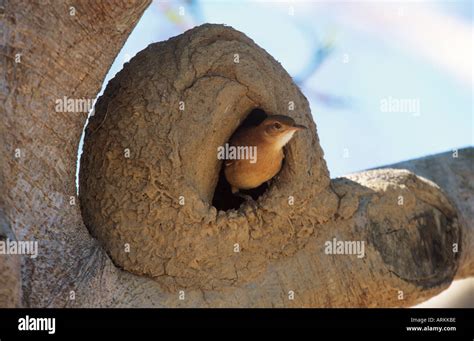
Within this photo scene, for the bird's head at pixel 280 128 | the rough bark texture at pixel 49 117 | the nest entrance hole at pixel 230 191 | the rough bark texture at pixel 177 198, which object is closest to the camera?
the rough bark texture at pixel 49 117

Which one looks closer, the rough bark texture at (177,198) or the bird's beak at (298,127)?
Answer: the rough bark texture at (177,198)

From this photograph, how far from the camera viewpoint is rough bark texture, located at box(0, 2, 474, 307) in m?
6.96

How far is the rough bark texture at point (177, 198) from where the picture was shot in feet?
22.8

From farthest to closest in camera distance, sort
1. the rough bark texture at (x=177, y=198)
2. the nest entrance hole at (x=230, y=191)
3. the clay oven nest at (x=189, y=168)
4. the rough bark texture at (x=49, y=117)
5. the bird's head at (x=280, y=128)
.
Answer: the nest entrance hole at (x=230, y=191) → the bird's head at (x=280, y=128) → the clay oven nest at (x=189, y=168) → the rough bark texture at (x=177, y=198) → the rough bark texture at (x=49, y=117)

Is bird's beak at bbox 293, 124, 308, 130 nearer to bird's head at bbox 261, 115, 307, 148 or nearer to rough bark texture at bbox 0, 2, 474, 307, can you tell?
bird's head at bbox 261, 115, 307, 148

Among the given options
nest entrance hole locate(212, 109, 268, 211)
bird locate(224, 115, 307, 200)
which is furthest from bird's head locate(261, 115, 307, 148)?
nest entrance hole locate(212, 109, 268, 211)

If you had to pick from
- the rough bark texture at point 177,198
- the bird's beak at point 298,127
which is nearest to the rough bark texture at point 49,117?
the rough bark texture at point 177,198

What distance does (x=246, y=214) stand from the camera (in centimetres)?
842

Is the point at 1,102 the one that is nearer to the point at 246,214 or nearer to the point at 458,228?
the point at 246,214

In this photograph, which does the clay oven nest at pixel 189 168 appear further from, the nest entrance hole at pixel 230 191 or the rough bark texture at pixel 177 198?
the nest entrance hole at pixel 230 191

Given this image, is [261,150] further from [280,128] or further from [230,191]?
[230,191]

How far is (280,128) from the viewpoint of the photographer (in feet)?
27.4

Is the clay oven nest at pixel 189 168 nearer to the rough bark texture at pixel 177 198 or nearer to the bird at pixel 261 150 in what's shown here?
the rough bark texture at pixel 177 198

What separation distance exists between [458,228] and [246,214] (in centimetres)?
237
